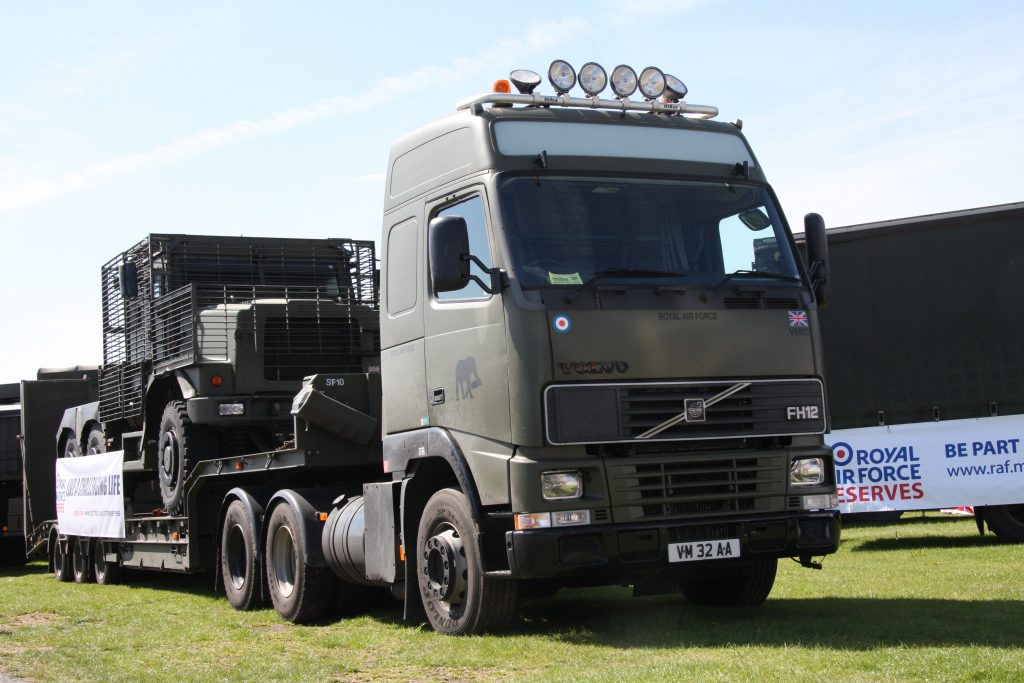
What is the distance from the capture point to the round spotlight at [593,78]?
9.42 metres

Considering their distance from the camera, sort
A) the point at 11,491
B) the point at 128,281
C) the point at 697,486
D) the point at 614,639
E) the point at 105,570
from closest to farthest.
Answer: the point at 697,486, the point at 614,639, the point at 128,281, the point at 105,570, the point at 11,491

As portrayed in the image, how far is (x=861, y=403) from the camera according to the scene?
15852 mm

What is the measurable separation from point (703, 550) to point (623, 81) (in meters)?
3.54

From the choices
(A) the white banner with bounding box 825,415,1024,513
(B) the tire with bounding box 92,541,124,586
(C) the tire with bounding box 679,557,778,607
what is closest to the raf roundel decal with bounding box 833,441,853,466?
(A) the white banner with bounding box 825,415,1024,513

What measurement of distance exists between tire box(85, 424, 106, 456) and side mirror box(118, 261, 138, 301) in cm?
246

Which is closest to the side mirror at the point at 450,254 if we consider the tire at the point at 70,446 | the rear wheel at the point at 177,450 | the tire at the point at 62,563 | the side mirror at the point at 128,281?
the rear wheel at the point at 177,450

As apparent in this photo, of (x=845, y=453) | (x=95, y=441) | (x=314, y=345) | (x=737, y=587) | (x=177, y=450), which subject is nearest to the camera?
(x=737, y=587)

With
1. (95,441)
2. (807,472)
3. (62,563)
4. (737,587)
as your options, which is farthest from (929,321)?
(62,563)

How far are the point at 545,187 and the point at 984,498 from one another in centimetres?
898

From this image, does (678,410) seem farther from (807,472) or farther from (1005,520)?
(1005,520)

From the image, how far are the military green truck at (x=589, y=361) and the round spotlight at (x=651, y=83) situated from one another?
19 millimetres

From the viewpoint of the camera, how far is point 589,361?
8.15 meters

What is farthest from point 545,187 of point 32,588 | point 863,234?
point 32,588

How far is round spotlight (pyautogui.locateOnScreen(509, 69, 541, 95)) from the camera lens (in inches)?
364
